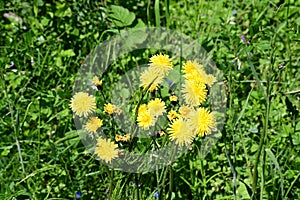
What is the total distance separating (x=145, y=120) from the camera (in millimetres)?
1456

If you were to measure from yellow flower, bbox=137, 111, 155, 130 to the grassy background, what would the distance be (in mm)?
175

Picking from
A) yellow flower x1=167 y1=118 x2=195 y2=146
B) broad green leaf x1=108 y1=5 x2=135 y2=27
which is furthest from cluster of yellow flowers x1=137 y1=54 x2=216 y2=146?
broad green leaf x1=108 y1=5 x2=135 y2=27

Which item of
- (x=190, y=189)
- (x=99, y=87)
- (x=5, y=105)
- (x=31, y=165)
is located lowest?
(x=190, y=189)

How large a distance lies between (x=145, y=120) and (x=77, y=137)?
60 cm

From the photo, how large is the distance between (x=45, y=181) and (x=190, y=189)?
1.74 ft

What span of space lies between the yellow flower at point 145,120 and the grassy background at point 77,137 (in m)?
0.18

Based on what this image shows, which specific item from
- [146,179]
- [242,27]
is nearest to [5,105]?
[146,179]

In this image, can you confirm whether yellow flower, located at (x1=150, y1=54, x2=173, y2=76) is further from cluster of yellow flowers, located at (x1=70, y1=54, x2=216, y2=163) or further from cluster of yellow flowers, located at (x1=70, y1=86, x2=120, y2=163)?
cluster of yellow flowers, located at (x1=70, y1=86, x2=120, y2=163)

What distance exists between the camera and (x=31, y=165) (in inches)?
75.5

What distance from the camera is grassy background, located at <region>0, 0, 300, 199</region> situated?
5.89 feet

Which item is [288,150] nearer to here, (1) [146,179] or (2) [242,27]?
(1) [146,179]

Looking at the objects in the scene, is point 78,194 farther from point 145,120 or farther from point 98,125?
point 145,120

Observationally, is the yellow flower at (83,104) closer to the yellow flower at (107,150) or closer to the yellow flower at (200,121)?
the yellow flower at (107,150)

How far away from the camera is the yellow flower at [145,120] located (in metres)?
1.45
